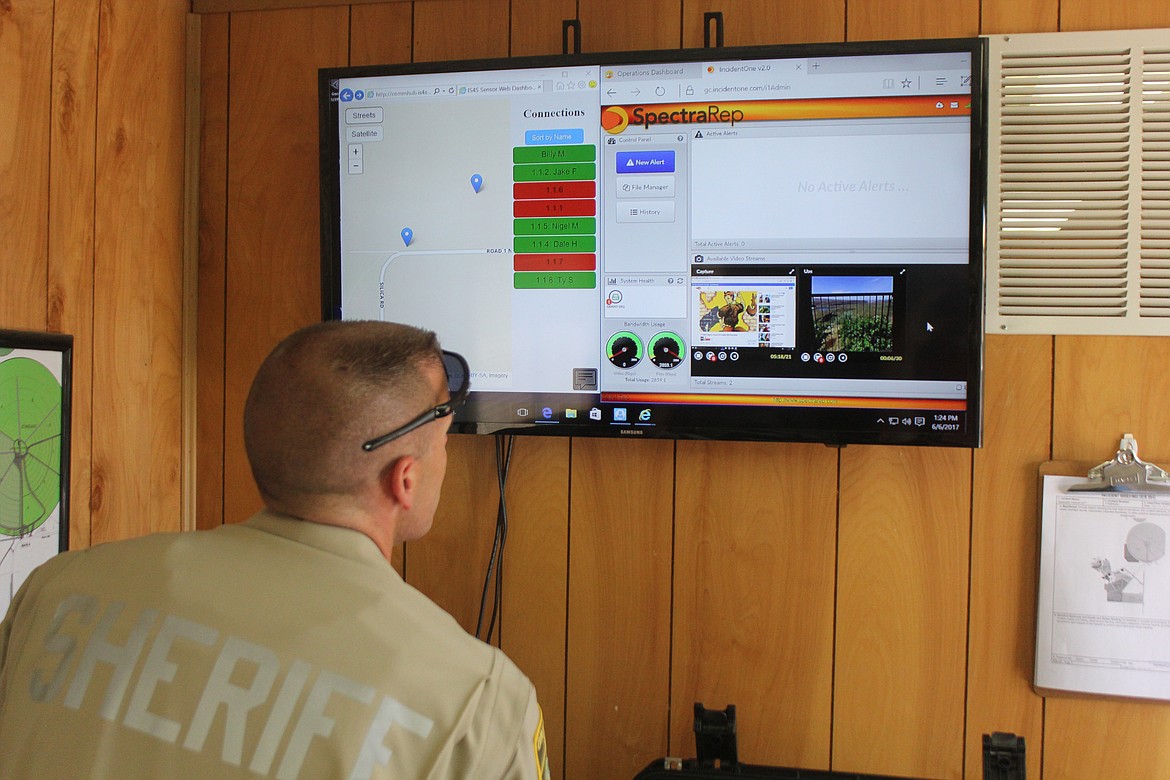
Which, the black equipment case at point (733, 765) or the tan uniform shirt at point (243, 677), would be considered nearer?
the tan uniform shirt at point (243, 677)

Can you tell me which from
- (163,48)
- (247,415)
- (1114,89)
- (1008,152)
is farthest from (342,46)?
(1114,89)

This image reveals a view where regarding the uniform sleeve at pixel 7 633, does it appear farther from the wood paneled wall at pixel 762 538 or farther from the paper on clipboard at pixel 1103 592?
the paper on clipboard at pixel 1103 592

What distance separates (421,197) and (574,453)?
60 cm

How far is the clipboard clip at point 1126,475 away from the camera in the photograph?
1534 mm

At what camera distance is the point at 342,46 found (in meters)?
1.83

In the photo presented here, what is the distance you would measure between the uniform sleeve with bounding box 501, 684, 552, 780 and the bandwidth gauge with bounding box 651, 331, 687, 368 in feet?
2.58

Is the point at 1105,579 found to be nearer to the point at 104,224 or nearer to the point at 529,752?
the point at 529,752

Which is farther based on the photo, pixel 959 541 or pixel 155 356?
pixel 155 356

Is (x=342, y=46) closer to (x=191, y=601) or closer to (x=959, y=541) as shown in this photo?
(x=191, y=601)

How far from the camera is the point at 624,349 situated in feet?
5.29

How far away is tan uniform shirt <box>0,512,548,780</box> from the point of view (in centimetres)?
79

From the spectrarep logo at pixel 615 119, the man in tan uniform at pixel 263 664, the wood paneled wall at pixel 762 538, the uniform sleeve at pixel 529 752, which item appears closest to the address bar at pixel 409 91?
the wood paneled wall at pixel 762 538

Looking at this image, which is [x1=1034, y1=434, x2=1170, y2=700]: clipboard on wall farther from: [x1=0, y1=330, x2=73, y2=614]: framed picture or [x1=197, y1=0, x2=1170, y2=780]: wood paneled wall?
[x1=0, y1=330, x2=73, y2=614]: framed picture

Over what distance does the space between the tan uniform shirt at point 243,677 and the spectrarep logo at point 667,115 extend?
104cm
